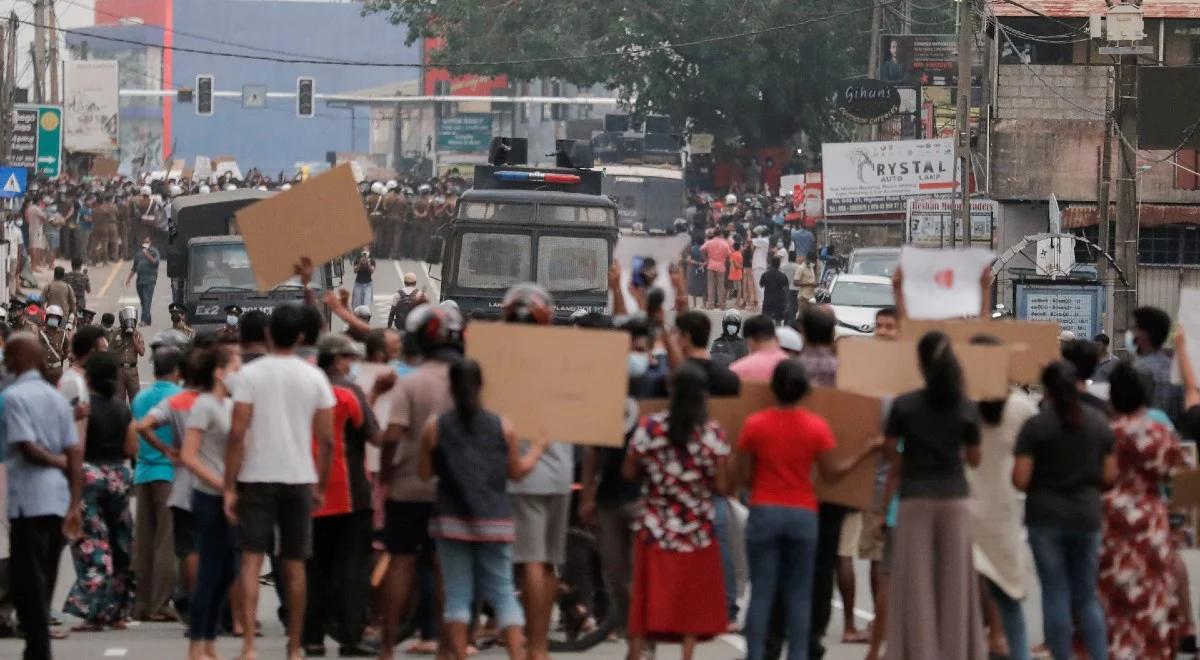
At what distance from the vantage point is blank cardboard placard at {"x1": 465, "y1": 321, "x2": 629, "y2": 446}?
29.9 feet

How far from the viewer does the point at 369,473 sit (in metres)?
11.0

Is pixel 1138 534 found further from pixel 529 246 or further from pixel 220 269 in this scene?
pixel 220 269

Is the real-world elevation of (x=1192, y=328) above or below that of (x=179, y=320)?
above

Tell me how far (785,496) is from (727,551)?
181 cm

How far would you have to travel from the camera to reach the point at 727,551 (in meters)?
11.0

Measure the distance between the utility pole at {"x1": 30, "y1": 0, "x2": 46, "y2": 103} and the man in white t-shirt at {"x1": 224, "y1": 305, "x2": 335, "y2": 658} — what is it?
135 ft

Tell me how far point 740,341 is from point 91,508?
8.24 m

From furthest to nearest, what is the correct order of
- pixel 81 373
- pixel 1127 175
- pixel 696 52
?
1. pixel 696 52
2. pixel 1127 175
3. pixel 81 373

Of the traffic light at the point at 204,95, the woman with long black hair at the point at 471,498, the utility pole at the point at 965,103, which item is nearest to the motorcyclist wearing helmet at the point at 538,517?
the woman with long black hair at the point at 471,498

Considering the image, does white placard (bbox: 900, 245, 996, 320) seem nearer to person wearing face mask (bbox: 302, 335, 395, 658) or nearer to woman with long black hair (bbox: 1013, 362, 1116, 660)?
woman with long black hair (bbox: 1013, 362, 1116, 660)

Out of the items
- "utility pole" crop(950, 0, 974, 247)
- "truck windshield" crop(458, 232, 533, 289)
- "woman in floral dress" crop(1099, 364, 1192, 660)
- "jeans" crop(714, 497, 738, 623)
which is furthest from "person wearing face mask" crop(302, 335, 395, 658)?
"utility pole" crop(950, 0, 974, 247)

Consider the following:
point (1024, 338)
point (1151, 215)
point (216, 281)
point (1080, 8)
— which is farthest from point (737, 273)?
point (1024, 338)

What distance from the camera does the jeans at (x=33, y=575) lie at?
9727mm

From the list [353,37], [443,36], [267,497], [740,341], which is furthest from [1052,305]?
[353,37]
